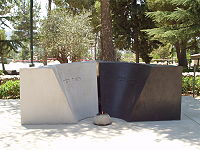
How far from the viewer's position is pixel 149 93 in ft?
25.0

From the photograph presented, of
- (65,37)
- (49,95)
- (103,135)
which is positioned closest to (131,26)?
(65,37)

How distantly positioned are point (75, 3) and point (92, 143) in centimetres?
2855

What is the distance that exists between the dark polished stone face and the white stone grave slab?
1.52 metres

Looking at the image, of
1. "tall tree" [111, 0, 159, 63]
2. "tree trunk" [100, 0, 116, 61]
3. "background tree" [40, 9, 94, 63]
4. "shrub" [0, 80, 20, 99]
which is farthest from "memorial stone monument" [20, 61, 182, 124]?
"tall tree" [111, 0, 159, 63]

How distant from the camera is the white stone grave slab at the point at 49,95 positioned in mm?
7223

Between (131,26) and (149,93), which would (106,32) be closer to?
(149,93)

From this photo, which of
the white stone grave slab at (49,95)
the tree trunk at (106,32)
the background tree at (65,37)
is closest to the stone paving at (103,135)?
the white stone grave slab at (49,95)

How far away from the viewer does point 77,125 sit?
7250 mm

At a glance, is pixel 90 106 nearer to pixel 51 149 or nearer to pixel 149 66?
pixel 149 66

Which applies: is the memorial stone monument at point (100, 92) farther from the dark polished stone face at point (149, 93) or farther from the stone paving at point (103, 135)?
the stone paving at point (103, 135)

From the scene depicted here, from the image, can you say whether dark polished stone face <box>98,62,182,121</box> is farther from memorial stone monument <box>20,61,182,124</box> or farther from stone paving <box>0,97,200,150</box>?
stone paving <box>0,97,200,150</box>

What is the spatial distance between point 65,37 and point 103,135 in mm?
17070

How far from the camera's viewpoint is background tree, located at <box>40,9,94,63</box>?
22.4m

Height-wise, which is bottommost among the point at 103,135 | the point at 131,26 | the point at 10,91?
the point at 103,135
